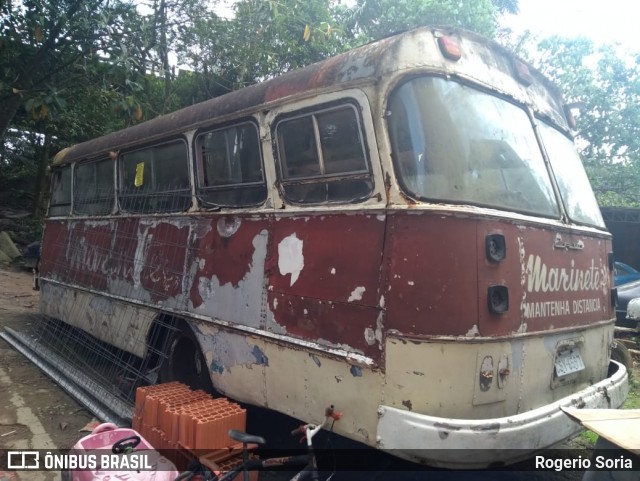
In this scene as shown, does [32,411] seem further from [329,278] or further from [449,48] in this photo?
[449,48]

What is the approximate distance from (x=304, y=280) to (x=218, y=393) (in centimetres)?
152

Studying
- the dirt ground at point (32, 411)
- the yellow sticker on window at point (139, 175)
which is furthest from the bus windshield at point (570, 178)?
the dirt ground at point (32, 411)

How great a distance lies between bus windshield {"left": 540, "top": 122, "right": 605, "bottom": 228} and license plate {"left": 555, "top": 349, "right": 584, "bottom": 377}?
0.94 m

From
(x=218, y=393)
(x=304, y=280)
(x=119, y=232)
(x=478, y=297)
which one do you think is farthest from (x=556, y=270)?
(x=119, y=232)

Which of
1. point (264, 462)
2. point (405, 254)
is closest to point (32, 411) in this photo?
point (264, 462)

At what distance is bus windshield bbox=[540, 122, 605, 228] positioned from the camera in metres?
3.49

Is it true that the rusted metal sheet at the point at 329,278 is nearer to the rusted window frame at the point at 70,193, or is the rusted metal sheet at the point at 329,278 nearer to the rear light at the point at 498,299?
the rear light at the point at 498,299

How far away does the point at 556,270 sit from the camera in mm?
3062

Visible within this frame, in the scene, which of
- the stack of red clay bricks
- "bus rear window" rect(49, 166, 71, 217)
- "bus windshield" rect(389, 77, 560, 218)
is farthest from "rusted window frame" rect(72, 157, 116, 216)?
"bus windshield" rect(389, 77, 560, 218)

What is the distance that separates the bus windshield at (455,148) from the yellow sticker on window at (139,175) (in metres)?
3.20

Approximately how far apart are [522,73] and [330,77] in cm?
151

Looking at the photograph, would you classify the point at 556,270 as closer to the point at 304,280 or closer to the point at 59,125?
the point at 304,280

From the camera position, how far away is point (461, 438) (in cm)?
239

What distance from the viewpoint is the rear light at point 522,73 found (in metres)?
3.46
